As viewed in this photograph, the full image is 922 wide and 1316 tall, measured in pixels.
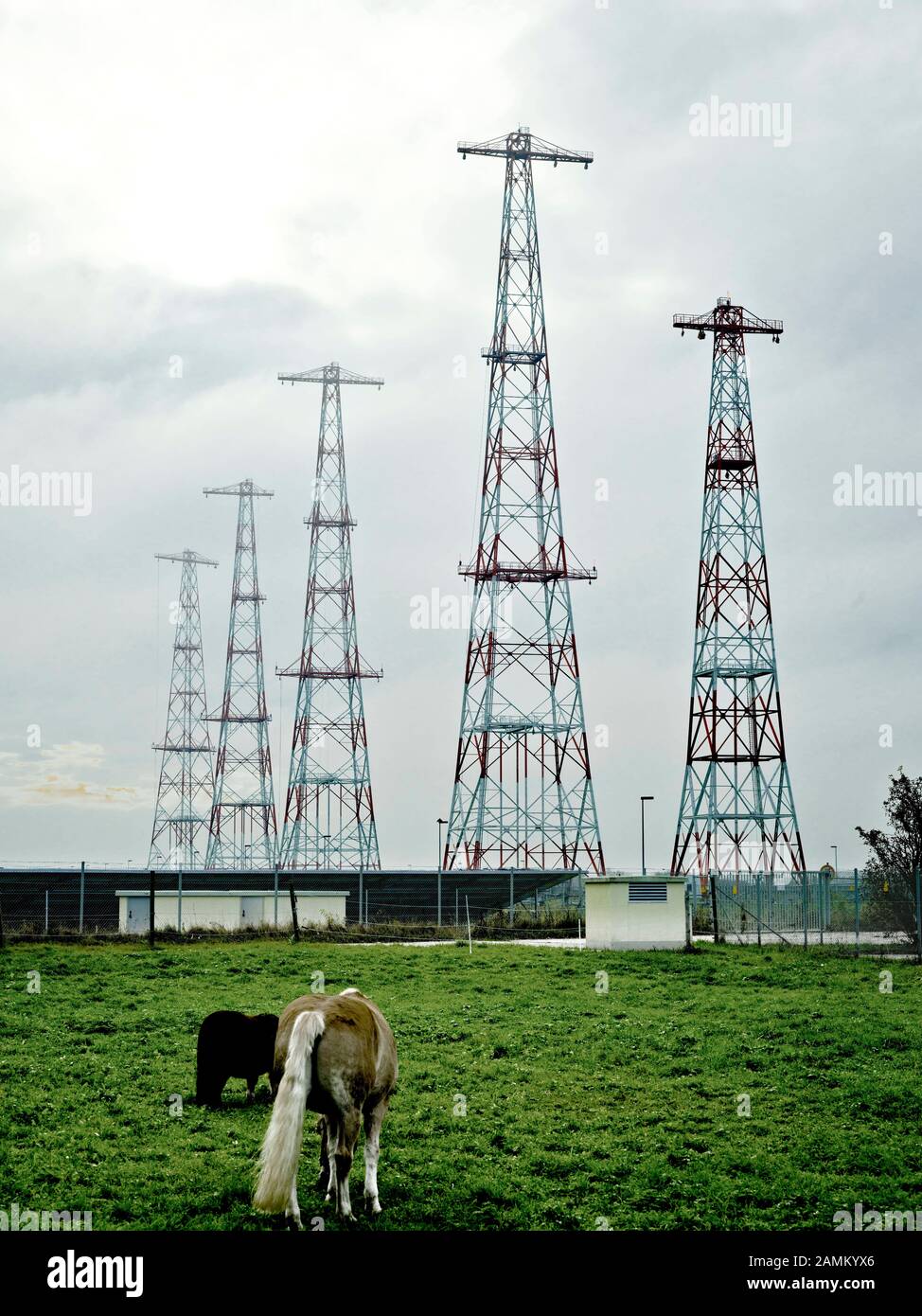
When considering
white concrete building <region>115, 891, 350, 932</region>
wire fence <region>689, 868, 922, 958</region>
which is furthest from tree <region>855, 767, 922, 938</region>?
white concrete building <region>115, 891, 350, 932</region>

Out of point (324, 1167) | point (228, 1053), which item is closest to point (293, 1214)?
point (324, 1167)

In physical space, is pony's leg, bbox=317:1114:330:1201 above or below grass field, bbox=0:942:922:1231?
above

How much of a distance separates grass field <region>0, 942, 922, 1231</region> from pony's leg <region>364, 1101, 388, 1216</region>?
0.68ft

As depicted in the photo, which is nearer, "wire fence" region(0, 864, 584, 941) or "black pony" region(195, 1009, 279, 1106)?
"black pony" region(195, 1009, 279, 1106)

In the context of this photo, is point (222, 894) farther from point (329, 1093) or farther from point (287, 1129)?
point (287, 1129)

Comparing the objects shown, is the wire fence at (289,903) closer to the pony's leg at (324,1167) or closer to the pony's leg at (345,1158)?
the pony's leg at (324,1167)

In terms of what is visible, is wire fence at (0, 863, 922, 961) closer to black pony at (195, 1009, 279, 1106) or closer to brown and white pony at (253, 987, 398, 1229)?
black pony at (195, 1009, 279, 1106)

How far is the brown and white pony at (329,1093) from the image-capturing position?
34.1 feet

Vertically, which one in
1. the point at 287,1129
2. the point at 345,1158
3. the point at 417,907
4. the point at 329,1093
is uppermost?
the point at 329,1093

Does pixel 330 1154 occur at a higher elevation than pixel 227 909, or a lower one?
higher

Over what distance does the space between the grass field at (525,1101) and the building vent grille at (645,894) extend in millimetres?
7398

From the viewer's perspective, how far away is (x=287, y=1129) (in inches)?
409

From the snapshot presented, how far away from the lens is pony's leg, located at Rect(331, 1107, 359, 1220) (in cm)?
1098

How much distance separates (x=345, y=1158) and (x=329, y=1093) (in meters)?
0.55
